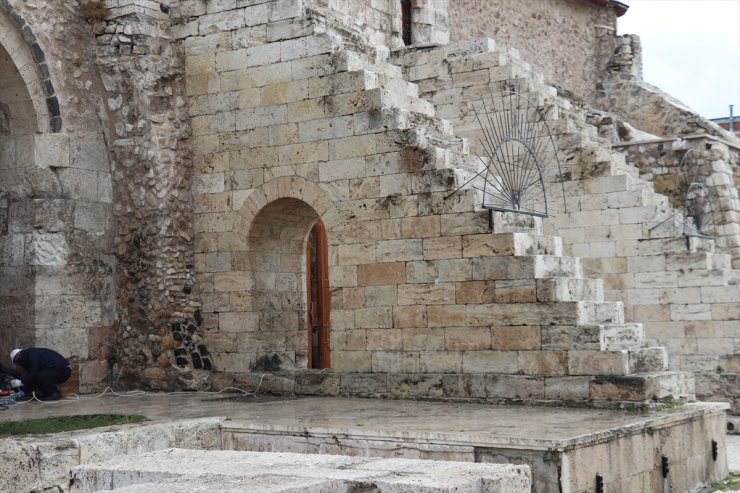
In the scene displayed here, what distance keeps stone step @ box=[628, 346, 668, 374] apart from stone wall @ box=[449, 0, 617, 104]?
28.7ft

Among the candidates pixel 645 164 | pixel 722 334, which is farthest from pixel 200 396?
pixel 645 164

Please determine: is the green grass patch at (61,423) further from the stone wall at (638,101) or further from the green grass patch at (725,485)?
the stone wall at (638,101)

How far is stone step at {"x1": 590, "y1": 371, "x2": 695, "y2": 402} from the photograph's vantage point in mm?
8820

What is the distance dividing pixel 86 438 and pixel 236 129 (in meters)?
4.44

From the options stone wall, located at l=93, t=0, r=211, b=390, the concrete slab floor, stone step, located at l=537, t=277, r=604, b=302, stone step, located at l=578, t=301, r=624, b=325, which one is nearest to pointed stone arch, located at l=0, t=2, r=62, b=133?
stone wall, located at l=93, t=0, r=211, b=390

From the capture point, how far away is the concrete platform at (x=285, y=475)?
4.00m

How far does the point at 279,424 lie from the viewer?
8.20m

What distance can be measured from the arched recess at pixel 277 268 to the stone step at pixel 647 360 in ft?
10.1

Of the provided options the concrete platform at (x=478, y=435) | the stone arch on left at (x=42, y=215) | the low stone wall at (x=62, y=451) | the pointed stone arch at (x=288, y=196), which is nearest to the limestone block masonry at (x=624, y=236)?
the pointed stone arch at (x=288, y=196)

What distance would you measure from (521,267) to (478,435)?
8.09 ft

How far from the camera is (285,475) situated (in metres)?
4.23

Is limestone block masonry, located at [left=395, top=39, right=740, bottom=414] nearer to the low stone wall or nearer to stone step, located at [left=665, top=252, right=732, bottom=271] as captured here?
stone step, located at [left=665, top=252, right=732, bottom=271]

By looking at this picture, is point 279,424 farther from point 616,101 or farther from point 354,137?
point 616,101

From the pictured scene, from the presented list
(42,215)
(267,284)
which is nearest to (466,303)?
(267,284)
